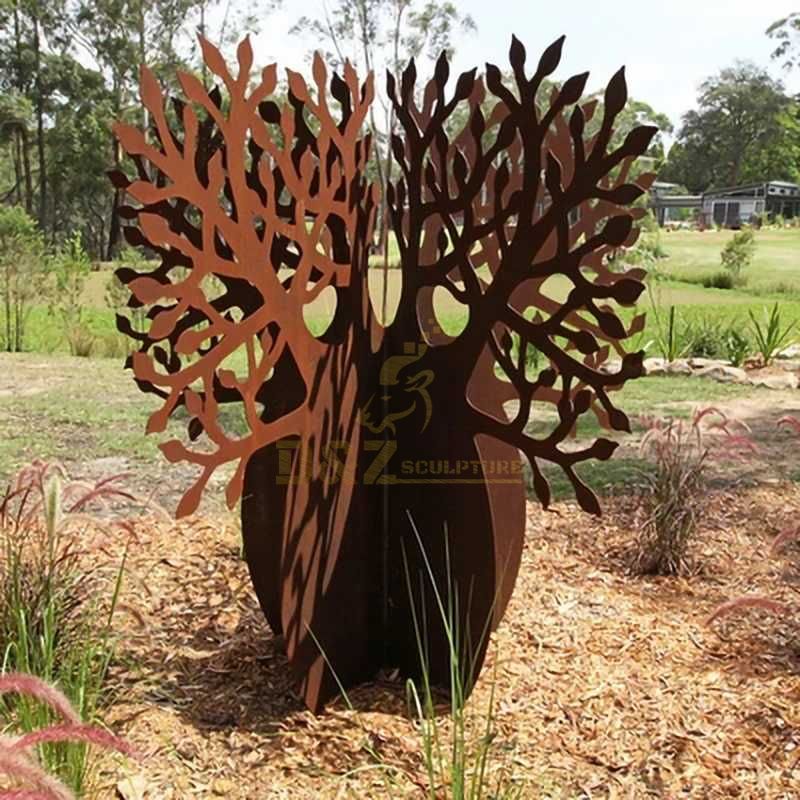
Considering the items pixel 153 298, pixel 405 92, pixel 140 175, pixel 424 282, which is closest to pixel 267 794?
pixel 153 298

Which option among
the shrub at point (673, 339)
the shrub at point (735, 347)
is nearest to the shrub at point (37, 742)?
the shrub at point (673, 339)

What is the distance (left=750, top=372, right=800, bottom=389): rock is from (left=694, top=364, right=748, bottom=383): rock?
10 centimetres

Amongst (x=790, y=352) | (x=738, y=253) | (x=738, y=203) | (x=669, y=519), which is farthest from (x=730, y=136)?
(x=669, y=519)

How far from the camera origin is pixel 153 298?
1.71 m

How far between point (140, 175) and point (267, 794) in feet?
5.14

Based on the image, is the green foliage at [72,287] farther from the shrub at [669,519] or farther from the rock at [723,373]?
the shrub at [669,519]

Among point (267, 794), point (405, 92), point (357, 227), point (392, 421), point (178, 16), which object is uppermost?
point (178, 16)

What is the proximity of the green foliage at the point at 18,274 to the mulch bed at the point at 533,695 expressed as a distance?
7132mm

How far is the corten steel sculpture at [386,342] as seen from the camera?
1.97 m

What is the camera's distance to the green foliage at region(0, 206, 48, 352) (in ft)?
30.7

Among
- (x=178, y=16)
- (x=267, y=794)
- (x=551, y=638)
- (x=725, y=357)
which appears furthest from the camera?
(x=178, y=16)

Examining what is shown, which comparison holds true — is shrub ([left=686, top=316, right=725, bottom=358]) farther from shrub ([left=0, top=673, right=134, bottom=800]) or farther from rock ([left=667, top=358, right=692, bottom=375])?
shrub ([left=0, top=673, right=134, bottom=800])

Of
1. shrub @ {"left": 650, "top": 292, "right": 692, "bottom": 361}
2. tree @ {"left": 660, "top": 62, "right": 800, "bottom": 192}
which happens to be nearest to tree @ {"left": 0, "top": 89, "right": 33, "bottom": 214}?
shrub @ {"left": 650, "top": 292, "right": 692, "bottom": 361}

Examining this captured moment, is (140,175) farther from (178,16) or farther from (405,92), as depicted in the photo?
(178,16)
